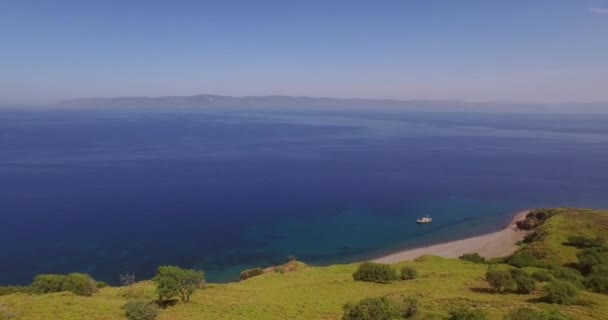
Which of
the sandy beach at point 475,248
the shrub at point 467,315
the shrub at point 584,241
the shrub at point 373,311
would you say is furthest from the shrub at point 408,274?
the shrub at point 584,241

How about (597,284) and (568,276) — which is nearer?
(597,284)

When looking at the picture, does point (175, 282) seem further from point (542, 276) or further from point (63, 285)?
point (542, 276)

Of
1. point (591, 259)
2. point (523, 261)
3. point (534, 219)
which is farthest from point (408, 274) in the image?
point (534, 219)

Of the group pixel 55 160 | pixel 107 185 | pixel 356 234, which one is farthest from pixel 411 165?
pixel 55 160

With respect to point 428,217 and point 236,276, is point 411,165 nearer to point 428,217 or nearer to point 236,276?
point 428,217

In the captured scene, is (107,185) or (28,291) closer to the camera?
(28,291)

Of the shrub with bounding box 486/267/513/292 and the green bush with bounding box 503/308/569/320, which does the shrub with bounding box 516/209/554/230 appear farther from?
the green bush with bounding box 503/308/569/320
